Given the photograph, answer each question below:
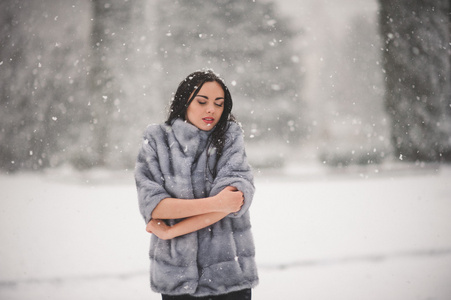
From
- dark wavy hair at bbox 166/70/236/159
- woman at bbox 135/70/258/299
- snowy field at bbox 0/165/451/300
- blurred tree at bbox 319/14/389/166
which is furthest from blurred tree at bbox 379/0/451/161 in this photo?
woman at bbox 135/70/258/299

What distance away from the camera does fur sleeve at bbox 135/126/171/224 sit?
110cm

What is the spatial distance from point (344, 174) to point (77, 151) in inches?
323

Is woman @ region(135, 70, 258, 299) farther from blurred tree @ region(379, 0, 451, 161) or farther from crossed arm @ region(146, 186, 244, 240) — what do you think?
blurred tree @ region(379, 0, 451, 161)

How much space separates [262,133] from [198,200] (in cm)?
1340

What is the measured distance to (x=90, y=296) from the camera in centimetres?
252

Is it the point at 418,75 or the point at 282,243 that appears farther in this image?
the point at 418,75

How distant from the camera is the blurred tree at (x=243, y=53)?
1316 centimetres

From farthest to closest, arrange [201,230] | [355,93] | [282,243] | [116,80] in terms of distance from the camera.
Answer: [355,93] < [116,80] < [282,243] < [201,230]

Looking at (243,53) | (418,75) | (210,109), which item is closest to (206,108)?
(210,109)

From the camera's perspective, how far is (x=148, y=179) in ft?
3.78

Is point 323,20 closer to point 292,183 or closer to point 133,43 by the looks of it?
point 133,43

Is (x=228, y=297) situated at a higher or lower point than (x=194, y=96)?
lower

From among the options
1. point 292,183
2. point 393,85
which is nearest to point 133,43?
point 292,183

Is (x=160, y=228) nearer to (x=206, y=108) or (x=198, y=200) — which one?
(x=198, y=200)
